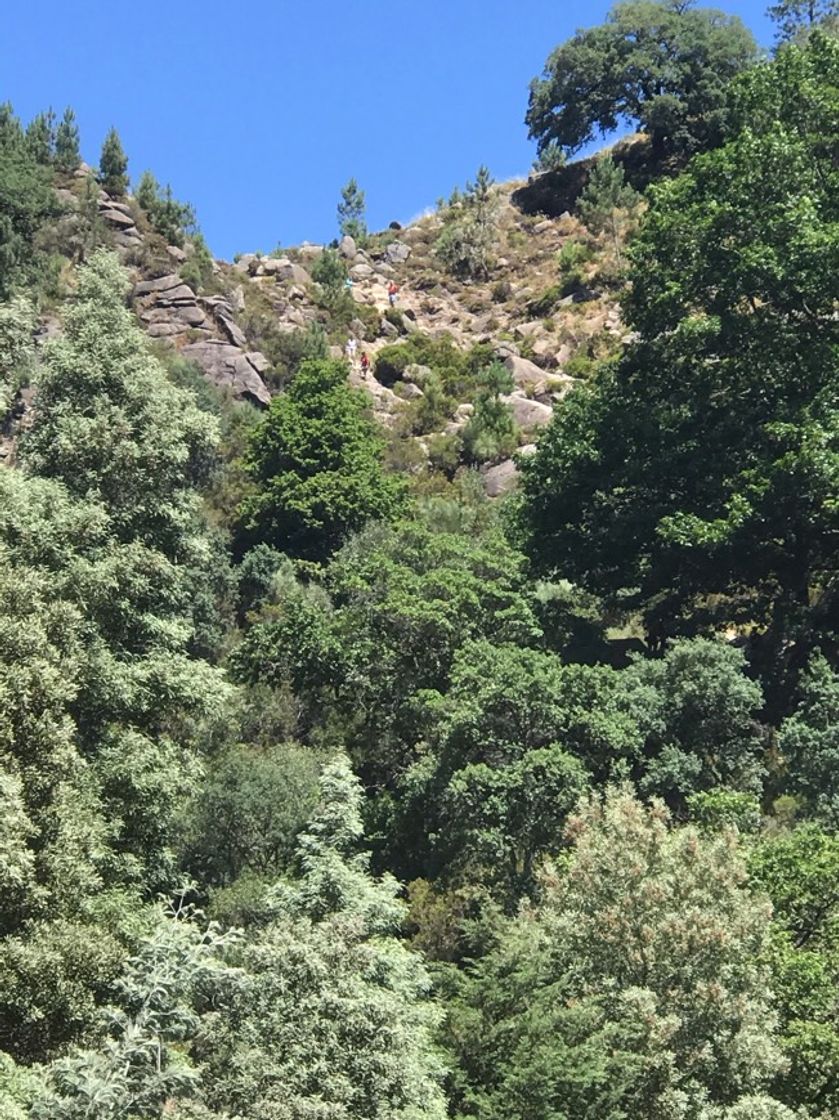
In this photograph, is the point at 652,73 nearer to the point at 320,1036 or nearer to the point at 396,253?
the point at 396,253

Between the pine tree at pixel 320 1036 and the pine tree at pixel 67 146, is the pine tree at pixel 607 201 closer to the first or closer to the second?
the pine tree at pixel 67 146

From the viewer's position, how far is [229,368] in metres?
53.7

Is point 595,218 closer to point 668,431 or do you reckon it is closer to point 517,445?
point 517,445

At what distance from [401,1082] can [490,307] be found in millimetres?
59336

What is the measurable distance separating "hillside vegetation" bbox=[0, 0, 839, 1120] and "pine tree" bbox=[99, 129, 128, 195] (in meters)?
17.6

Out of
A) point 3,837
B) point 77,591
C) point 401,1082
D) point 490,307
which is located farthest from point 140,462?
point 490,307

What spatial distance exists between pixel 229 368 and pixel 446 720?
35247 mm

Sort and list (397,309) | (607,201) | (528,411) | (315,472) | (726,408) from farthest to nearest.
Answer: (607,201)
(397,309)
(528,411)
(315,472)
(726,408)

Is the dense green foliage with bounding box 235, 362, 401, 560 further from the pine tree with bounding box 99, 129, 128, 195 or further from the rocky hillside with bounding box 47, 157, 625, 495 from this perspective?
the pine tree with bounding box 99, 129, 128, 195

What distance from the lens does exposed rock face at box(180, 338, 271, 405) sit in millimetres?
52969

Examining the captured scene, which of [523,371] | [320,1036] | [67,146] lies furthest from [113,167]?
[320,1036]

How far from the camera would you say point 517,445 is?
48.5m

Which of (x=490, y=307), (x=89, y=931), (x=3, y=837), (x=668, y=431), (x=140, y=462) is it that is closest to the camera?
(x=3, y=837)

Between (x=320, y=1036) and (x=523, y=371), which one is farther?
(x=523, y=371)
